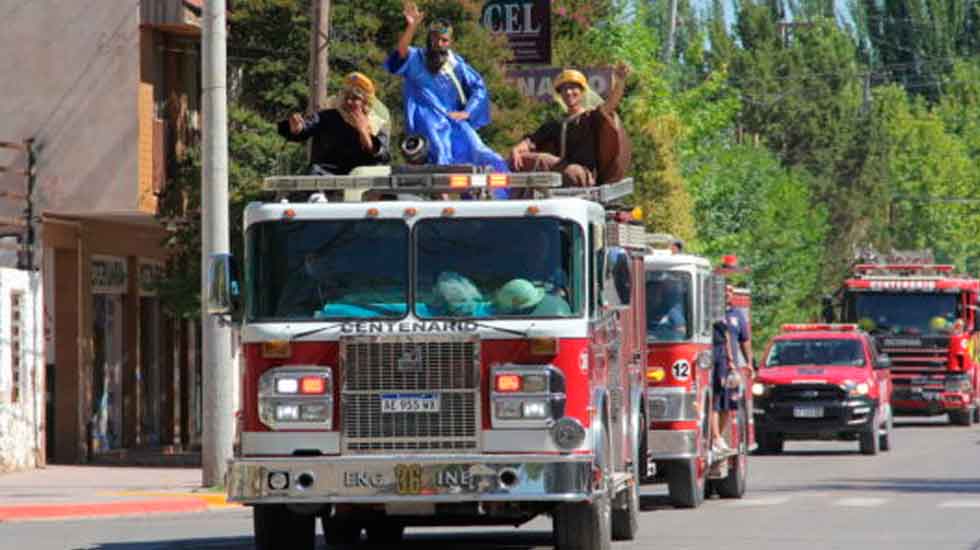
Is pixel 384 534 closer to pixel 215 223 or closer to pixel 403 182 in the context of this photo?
pixel 403 182

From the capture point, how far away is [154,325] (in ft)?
140

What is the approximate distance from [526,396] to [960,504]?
9.58 m

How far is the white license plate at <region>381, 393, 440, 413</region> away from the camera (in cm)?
1714

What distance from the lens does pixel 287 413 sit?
56.6 feet


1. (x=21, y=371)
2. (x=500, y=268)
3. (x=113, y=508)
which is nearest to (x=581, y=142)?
(x=500, y=268)

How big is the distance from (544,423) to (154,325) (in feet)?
86.0

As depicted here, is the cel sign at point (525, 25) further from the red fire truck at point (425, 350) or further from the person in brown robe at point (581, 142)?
the red fire truck at point (425, 350)

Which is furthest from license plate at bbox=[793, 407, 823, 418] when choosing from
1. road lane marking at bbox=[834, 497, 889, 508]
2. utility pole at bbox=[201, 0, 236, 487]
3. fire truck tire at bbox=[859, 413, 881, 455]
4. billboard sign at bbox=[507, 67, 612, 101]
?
utility pole at bbox=[201, 0, 236, 487]

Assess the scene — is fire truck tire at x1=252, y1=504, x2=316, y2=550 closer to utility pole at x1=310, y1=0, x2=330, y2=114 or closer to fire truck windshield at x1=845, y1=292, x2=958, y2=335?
utility pole at x1=310, y1=0, x2=330, y2=114

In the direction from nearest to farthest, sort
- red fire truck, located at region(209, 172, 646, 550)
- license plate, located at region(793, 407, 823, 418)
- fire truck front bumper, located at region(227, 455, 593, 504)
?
fire truck front bumper, located at region(227, 455, 593, 504) < red fire truck, located at region(209, 172, 646, 550) < license plate, located at region(793, 407, 823, 418)

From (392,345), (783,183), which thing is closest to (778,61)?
(783,183)

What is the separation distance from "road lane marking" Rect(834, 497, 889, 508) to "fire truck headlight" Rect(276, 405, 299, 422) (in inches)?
376

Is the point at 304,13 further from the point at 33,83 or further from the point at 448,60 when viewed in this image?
the point at 448,60

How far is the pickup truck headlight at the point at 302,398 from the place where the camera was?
17203mm
